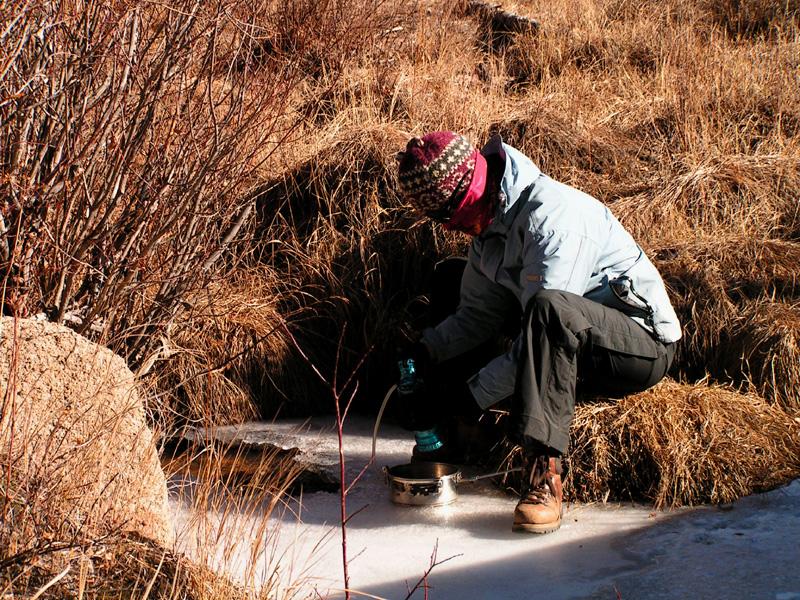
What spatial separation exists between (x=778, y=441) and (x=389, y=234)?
8.07ft

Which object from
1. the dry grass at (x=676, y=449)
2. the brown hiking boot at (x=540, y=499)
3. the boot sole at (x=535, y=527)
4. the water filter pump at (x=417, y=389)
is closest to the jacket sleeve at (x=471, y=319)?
the water filter pump at (x=417, y=389)

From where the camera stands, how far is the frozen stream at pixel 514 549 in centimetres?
254

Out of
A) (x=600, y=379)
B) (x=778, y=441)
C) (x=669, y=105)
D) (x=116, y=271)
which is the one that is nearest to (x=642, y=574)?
(x=600, y=379)

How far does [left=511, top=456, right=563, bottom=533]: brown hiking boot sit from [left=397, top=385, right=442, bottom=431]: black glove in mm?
444

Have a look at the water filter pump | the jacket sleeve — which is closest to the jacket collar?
the jacket sleeve

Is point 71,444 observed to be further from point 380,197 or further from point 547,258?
point 380,197

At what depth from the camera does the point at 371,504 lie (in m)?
3.46

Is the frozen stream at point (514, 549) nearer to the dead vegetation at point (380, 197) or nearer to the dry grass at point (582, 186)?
the dead vegetation at point (380, 197)

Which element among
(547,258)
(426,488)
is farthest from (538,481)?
(547,258)

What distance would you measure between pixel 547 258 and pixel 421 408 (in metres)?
0.82

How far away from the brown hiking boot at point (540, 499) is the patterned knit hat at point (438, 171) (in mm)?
1103

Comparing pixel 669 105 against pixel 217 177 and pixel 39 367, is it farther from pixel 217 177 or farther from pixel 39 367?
pixel 39 367

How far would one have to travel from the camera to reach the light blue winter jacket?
312 cm

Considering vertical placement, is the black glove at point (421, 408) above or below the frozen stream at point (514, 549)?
above
